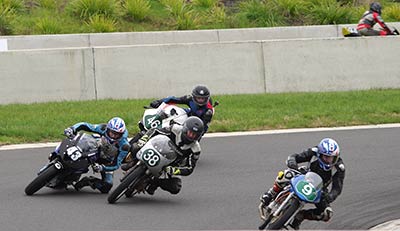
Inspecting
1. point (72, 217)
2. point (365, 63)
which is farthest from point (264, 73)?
point (72, 217)

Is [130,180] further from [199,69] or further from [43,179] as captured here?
[199,69]

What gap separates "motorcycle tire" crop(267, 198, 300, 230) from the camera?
9039mm

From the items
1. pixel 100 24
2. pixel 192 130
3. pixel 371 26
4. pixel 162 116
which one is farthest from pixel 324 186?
pixel 100 24

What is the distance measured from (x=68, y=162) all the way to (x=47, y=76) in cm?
776

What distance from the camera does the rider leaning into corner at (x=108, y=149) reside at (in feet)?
37.7

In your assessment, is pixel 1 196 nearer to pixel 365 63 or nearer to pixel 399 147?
pixel 399 147

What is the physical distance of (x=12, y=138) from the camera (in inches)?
628

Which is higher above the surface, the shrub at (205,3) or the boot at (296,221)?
the shrub at (205,3)

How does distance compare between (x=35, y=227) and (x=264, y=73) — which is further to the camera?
(x=264, y=73)

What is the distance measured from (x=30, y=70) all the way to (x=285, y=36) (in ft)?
30.3

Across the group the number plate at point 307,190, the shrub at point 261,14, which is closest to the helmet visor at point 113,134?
the number plate at point 307,190

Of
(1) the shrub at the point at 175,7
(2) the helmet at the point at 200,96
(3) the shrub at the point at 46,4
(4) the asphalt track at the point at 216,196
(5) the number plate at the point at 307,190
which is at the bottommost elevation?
(4) the asphalt track at the point at 216,196

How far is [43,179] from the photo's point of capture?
448 inches

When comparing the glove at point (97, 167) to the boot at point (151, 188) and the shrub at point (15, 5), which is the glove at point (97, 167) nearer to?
the boot at point (151, 188)
